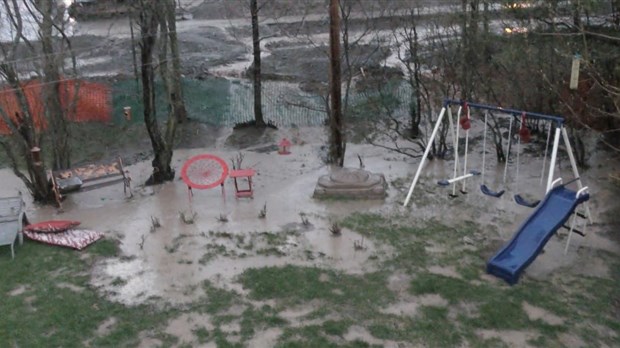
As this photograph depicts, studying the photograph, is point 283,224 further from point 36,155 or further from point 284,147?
point 36,155

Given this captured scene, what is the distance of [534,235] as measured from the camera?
9.81 metres

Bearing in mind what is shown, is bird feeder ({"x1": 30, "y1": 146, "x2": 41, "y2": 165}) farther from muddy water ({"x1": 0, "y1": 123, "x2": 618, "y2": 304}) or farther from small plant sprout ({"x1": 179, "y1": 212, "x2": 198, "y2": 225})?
small plant sprout ({"x1": 179, "y1": 212, "x2": 198, "y2": 225})

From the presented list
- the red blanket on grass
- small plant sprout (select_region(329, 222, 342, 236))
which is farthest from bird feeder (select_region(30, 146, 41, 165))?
small plant sprout (select_region(329, 222, 342, 236))

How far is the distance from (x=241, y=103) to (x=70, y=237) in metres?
9.94

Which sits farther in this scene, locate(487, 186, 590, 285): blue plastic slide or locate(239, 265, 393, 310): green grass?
locate(487, 186, 590, 285): blue plastic slide

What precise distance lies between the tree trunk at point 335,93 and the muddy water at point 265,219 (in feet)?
1.76

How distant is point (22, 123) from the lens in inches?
Result: 502

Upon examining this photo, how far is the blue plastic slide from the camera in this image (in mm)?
9430

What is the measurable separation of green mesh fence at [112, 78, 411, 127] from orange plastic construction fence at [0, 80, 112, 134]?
429 mm

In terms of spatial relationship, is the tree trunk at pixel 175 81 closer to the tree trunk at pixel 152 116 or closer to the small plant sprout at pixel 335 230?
the tree trunk at pixel 152 116

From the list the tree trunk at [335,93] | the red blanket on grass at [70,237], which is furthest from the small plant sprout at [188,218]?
the tree trunk at [335,93]

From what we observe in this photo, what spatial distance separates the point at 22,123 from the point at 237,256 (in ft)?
18.4

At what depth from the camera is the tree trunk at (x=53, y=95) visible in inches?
A: 568

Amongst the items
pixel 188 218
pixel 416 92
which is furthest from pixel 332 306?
pixel 416 92
